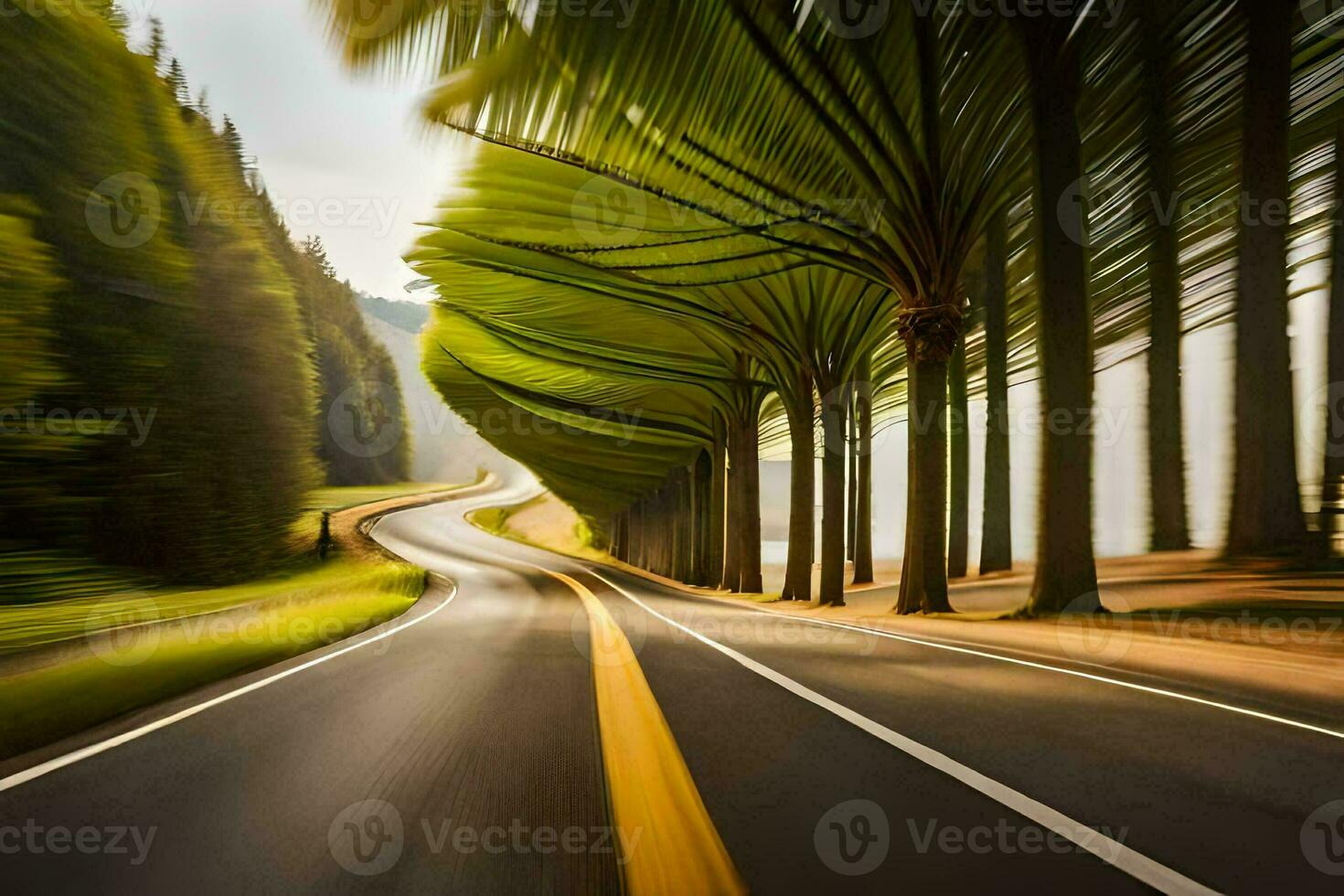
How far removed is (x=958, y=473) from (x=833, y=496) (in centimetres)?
411

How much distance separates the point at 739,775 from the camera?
3.15 metres

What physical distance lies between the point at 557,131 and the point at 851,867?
10691 millimetres

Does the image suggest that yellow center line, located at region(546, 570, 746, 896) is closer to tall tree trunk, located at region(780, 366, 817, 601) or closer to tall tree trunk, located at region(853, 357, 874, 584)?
tall tree trunk, located at region(780, 366, 817, 601)

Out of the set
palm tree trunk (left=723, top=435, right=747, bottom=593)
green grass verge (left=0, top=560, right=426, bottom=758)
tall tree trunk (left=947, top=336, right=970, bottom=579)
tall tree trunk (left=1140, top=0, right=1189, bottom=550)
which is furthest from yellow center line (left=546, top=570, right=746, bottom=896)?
palm tree trunk (left=723, top=435, right=747, bottom=593)

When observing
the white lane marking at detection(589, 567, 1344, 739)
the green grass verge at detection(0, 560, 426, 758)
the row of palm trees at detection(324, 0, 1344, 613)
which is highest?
the row of palm trees at detection(324, 0, 1344, 613)

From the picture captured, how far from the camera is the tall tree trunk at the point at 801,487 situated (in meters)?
21.6

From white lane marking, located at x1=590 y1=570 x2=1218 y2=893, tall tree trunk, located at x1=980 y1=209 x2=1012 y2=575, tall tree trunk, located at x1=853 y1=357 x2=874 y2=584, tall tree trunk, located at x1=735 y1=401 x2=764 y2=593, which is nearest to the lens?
white lane marking, located at x1=590 y1=570 x2=1218 y2=893

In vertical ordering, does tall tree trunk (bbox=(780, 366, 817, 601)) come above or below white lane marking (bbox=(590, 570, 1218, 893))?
above

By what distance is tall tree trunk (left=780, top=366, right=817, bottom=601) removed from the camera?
71.0ft

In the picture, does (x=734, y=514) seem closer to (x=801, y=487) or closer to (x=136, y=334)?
(x=801, y=487)

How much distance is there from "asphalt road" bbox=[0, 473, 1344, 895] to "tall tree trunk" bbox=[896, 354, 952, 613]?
323 inches

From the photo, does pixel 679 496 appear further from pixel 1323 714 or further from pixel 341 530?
pixel 1323 714

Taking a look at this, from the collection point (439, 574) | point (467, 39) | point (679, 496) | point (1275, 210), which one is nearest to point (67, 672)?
point (467, 39)

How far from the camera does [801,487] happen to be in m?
22.1
